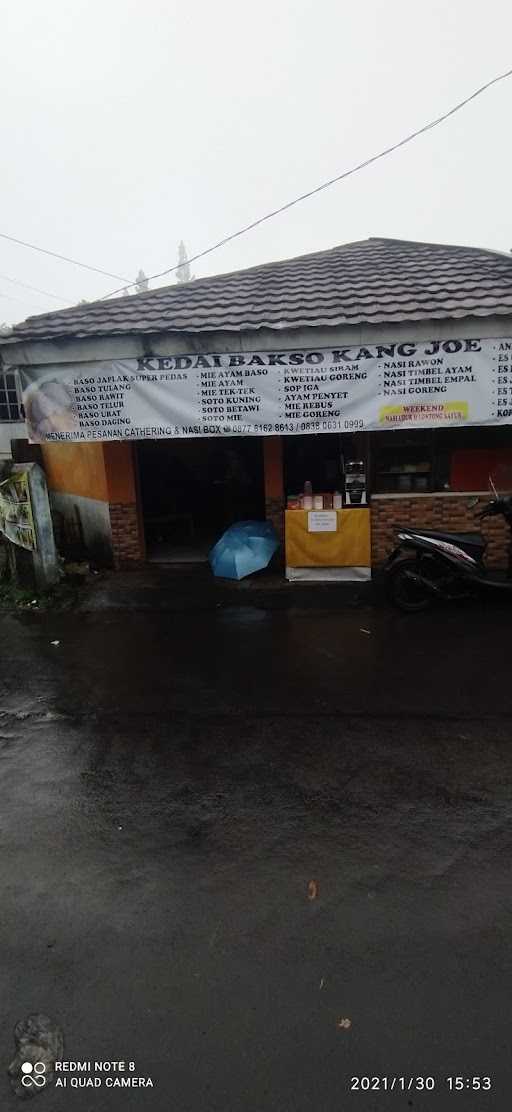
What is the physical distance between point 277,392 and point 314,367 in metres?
0.55

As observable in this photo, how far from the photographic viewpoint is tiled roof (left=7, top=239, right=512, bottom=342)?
780 cm

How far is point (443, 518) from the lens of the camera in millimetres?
8984

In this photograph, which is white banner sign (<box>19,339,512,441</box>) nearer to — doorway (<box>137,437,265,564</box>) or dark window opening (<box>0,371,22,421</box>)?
doorway (<box>137,437,265,564</box>)

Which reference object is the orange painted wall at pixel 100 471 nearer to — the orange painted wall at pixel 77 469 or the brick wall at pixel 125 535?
the orange painted wall at pixel 77 469

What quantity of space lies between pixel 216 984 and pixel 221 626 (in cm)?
472

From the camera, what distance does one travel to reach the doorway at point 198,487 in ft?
38.7

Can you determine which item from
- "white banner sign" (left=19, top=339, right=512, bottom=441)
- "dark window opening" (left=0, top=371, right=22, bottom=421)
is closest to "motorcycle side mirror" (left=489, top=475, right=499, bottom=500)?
"white banner sign" (left=19, top=339, right=512, bottom=441)

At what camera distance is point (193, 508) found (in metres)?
13.0

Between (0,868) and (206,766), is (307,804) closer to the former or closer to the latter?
(206,766)

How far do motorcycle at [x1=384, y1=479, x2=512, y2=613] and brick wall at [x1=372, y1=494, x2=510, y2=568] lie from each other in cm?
123

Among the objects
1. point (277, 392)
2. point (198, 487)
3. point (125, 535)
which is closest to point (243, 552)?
point (125, 535)

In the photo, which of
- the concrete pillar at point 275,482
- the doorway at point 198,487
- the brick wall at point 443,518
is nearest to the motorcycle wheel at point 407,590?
the brick wall at point 443,518

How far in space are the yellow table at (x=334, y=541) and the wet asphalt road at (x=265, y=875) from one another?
2.65 m

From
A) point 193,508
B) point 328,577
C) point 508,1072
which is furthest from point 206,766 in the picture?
point 193,508
